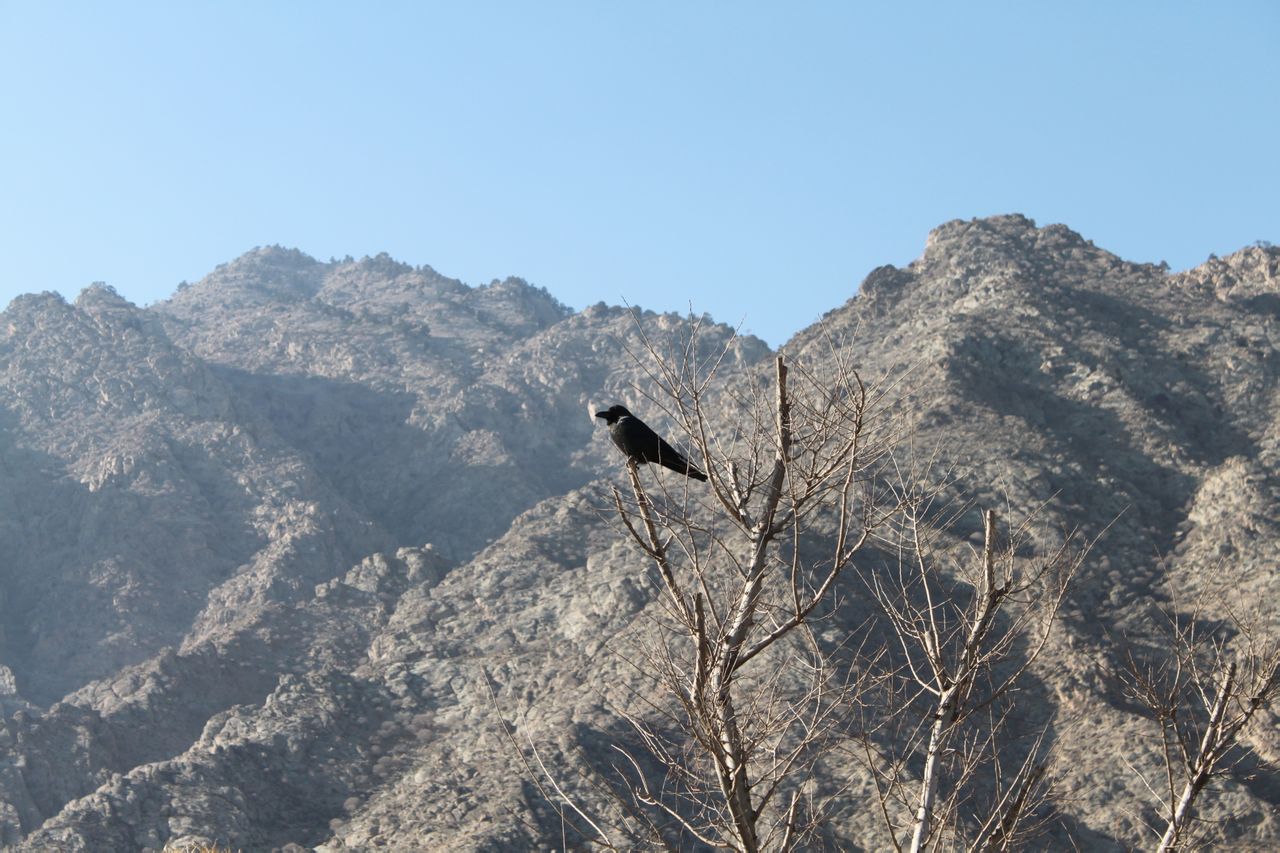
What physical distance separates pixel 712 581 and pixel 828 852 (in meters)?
5.47

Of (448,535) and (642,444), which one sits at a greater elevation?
(448,535)

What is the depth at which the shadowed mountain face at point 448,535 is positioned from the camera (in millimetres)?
31031

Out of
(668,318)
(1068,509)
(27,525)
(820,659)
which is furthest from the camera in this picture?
(668,318)

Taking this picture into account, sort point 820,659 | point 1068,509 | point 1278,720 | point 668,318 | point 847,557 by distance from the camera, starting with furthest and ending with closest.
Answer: point 668,318 → point 1068,509 → point 1278,720 → point 820,659 → point 847,557

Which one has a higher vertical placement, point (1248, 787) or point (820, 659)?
point (820, 659)

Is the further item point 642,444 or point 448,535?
point 448,535

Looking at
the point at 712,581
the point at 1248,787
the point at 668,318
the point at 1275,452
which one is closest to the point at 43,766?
the point at 712,581

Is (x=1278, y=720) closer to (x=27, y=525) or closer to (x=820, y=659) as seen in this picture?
(x=820, y=659)

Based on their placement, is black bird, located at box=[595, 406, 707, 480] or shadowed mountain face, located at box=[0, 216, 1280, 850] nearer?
black bird, located at box=[595, 406, 707, 480]

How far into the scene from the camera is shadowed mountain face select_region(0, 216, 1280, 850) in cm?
3103

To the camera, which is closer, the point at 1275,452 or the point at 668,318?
the point at 1275,452

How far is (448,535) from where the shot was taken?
64.2 metres

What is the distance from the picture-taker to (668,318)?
8138 cm

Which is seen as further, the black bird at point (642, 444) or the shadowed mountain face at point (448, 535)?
the shadowed mountain face at point (448, 535)
